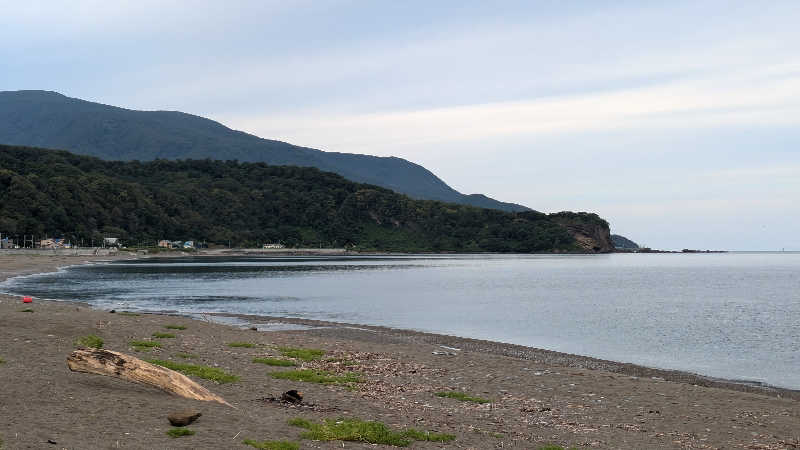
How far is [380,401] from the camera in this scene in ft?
67.1

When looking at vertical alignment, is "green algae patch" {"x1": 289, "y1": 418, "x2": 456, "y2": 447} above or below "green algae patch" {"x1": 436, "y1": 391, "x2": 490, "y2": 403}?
above

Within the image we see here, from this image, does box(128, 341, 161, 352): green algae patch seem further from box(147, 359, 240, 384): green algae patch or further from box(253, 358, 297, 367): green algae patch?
box(253, 358, 297, 367): green algae patch

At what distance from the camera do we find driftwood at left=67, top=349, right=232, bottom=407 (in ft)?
58.3

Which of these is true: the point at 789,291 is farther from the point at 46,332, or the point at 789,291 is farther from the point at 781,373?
the point at 46,332

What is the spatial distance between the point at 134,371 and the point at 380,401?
714cm

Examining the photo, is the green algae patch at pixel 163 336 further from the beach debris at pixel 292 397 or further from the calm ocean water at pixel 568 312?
the calm ocean water at pixel 568 312

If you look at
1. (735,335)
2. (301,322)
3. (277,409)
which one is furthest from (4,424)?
(735,335)

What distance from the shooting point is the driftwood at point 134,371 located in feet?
58.3

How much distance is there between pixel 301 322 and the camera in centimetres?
5300

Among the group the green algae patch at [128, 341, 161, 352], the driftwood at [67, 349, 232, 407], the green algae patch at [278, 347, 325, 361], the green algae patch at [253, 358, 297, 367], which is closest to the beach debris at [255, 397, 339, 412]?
the driftwood at [67, 349, 232, 407]

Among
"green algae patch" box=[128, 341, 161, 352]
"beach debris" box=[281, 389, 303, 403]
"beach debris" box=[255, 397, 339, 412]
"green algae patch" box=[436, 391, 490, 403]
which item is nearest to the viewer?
"beach debris" box=[255, 397, 339, 412]

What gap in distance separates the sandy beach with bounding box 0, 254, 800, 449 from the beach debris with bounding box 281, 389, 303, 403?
454 millimetres

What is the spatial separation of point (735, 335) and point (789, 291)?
65.8 meters

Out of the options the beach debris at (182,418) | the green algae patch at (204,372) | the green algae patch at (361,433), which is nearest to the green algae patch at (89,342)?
the green algae patch at (204,372)
